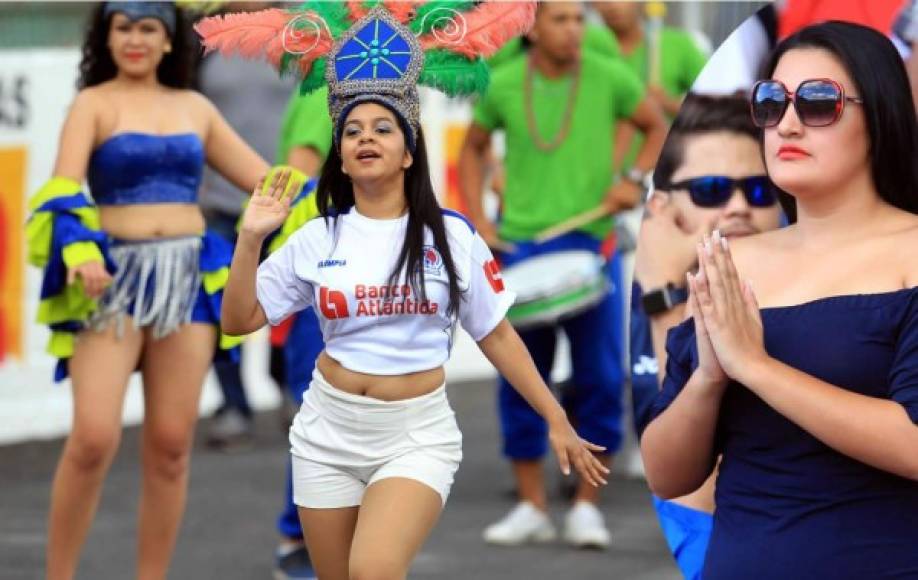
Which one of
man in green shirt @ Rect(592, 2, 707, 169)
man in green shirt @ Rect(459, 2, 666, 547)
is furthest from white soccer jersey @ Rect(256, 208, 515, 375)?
man in green shirt @ Rect(592, 2, 707, 169)

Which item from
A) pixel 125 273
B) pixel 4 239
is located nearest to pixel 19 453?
pixel 4 239

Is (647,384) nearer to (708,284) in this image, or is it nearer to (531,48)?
(708,284)

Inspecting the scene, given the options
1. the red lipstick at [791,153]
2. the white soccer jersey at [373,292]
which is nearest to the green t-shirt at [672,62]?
the white soccer jersey at [373,292]

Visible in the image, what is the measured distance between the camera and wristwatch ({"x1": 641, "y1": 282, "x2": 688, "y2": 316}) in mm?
4629

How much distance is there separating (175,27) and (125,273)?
813 mm

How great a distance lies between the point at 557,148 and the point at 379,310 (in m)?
3.56

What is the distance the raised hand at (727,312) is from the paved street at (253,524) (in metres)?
3.81

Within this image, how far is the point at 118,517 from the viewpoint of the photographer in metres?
7.95

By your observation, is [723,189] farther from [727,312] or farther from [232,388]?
[232,388]

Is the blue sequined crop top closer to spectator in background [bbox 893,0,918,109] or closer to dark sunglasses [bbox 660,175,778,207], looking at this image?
dark sunglasses [bbox 660,175,778,207]

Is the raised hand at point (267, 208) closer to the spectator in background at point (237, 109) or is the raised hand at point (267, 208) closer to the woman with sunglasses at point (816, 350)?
the woman with sunglasses at point (816, 350)

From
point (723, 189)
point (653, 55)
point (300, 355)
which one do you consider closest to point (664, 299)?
point (723, 189)

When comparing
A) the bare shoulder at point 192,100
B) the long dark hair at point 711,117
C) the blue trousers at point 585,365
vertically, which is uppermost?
the long dark hair at point 711,117

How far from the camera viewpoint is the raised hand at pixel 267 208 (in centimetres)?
426
